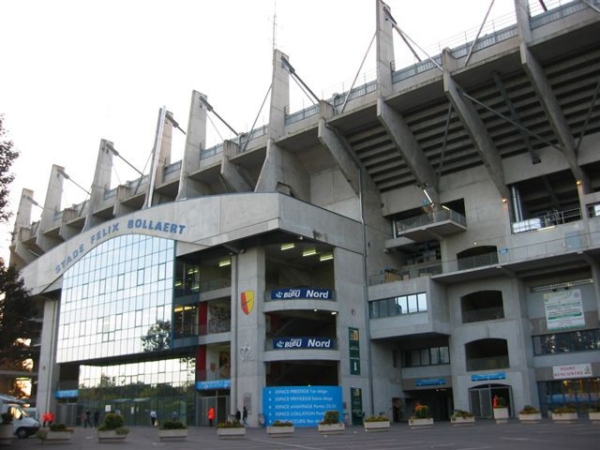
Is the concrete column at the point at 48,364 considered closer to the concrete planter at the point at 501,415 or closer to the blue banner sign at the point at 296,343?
the blue banner sign at the point at 296,343

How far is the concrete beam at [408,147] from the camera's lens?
4691 centimetres

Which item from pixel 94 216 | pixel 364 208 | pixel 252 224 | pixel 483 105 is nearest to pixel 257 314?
pixel 252 224

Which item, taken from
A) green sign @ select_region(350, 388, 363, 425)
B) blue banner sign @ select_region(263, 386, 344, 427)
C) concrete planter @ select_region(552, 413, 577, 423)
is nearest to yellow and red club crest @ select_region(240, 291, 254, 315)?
blue banner sign @ select_region(263, 386, 344, 427)

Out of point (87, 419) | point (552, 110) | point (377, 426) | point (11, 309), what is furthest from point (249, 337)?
point (552, 110)

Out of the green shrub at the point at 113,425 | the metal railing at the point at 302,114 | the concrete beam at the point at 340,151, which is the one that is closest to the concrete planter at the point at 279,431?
the green shrub at the point at 113,425

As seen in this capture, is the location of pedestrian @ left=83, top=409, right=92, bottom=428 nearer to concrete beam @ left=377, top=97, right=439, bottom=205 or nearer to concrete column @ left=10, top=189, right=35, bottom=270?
concrete column @ left=10, top=189, right=35, bottom=270

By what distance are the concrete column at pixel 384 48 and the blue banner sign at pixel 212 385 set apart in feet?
81.1

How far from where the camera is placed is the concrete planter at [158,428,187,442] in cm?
3008

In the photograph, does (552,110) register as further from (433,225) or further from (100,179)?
(100,179)

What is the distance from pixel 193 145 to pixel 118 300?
16188 mm

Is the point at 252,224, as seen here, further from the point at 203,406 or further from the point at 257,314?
the point at 203,406

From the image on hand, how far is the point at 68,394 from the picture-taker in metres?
60.5

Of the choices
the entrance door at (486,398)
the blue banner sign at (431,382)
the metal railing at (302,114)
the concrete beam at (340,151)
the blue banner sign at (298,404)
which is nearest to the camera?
the blue banner sign at (298,404)

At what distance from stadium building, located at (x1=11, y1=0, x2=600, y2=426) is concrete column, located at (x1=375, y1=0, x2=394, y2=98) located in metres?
0.19
